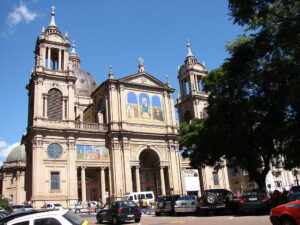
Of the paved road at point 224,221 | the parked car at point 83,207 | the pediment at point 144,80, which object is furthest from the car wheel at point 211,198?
the pediment at point 144,80

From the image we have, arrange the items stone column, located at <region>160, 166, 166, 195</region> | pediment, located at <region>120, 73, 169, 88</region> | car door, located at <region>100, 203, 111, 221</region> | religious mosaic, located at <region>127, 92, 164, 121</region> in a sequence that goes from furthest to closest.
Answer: pediment, located at <region>120, 73, 169, 88</region>
religious mosaic, located at <region>127, 92, 164, 121</region>
stone column, located at <region>160, 166, 166, 195</region>
car door, located at <region>100, 203, 111, 221</region>

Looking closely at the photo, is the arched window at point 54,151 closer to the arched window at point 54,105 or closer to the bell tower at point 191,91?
the arched window at point 54,105

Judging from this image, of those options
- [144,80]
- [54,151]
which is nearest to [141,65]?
[144,80]

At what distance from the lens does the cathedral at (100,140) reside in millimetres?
38969

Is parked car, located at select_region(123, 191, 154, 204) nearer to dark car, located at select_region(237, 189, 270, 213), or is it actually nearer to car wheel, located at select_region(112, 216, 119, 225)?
car wheel, located at select_region(112, 216, 119, 225)

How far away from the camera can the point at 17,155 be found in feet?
221

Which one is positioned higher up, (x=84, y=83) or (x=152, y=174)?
(x=84, y=83)

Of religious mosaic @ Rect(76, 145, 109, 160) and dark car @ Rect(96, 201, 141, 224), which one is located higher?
Result: religious mosaic @ Rect(76, 145, 109, 160)

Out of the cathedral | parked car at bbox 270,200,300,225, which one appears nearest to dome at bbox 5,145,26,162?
the cathedral

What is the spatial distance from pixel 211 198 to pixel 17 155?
56273 mm

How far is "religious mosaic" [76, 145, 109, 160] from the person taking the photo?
41.4 m

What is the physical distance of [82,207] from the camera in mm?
35625

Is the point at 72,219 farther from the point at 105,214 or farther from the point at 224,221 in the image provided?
the point at 105,214

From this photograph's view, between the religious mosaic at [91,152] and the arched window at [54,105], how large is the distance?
5.00 metres
